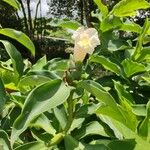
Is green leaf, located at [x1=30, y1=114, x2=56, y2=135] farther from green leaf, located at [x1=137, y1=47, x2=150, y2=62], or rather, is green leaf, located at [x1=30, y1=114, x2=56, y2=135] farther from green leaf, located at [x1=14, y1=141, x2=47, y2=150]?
green leaf, located at [x1=137, y1=47, x2=150, y2=62]

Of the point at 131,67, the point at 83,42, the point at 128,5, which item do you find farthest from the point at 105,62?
the point at 83,42

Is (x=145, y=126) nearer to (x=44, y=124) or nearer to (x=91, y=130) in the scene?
(x=91, y=130)

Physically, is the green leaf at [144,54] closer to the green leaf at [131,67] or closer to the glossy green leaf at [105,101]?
the green leaf at [131,67]

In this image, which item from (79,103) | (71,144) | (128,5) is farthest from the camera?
(128,5)

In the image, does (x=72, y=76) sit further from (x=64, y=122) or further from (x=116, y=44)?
(x=116, y=44)

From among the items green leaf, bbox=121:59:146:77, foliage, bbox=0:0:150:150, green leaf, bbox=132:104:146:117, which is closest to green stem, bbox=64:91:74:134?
foliage, bbox=0:0:150:150
